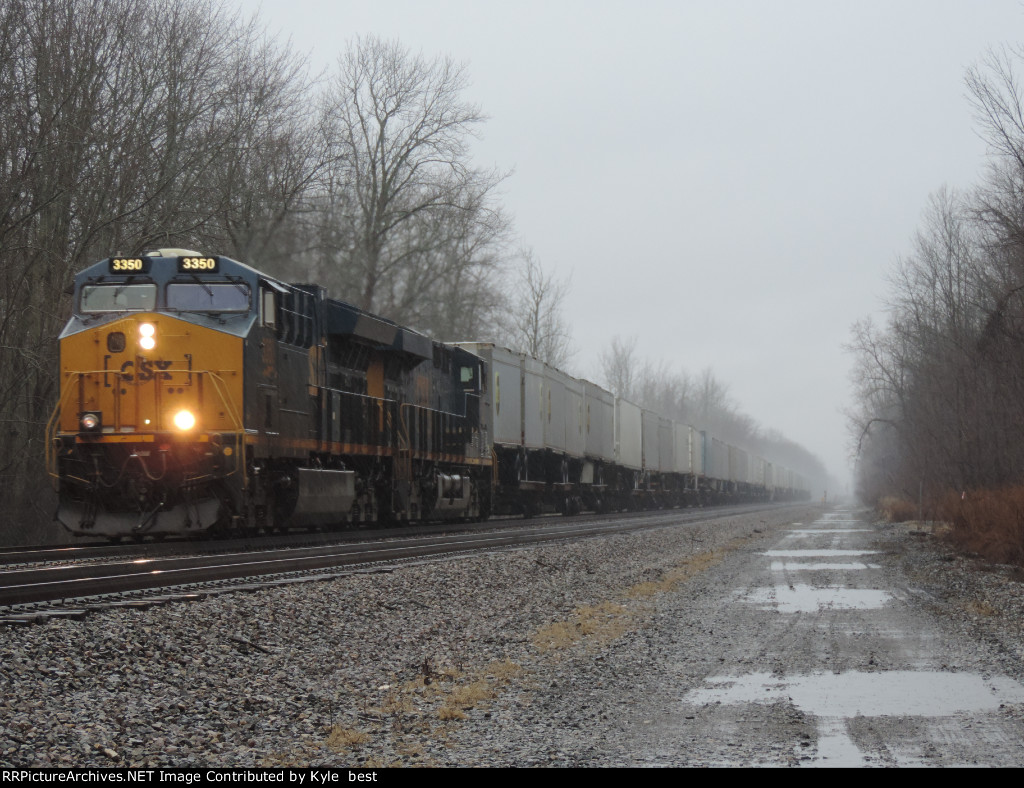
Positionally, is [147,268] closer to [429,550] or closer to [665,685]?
[429,550]

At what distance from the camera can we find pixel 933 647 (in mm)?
7980

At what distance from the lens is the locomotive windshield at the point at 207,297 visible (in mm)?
15086

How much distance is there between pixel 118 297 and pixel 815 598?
10134mm

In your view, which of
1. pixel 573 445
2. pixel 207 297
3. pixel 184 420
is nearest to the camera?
pixel 184 420

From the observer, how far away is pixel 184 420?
47.6ft

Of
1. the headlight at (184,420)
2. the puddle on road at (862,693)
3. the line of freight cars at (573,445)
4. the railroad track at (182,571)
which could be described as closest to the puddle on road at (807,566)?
the railroad track at (182,571)

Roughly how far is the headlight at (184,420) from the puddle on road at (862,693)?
9581 mm

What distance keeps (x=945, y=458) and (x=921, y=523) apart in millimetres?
4433

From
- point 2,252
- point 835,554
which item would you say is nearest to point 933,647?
point 835,554

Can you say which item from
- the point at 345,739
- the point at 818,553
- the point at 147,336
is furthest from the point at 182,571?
the point at 818,553

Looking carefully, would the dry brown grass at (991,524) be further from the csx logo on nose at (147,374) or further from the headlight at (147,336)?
the headlight at (147,336)

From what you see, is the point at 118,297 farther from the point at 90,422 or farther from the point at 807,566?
the point at 807,566

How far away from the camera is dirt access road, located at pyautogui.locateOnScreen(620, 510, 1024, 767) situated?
195 inches

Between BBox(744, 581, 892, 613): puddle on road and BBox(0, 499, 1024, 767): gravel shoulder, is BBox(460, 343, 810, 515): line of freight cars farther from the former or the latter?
BBox(0, 499, 1024, 767): gravel shoulder
